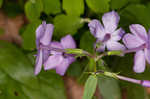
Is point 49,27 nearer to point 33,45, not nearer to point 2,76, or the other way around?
point 33,45

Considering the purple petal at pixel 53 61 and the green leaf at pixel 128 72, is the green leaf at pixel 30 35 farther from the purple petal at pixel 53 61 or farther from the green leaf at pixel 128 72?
the green leaf at pixel 128 72

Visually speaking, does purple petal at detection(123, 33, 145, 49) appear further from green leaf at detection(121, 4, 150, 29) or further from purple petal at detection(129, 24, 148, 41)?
green leaf at detection(121, 4, 150, 29)

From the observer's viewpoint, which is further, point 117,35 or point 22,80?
point 22,80

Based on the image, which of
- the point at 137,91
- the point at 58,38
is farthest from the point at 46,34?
the point at 137,91

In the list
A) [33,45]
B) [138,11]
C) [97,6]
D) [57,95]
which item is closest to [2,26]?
[33,45]

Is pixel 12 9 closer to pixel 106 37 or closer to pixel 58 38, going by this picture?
pixel 58 38

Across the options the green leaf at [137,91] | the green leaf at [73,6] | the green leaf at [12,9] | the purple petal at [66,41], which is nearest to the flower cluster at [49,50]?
the purple petal at [66,41]
